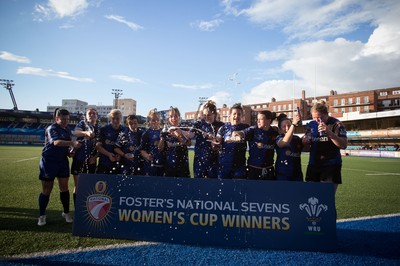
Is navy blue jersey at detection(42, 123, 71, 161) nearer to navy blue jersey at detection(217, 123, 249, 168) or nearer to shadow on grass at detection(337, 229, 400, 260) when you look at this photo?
navy blue jersey at detection(217, 123, 249, 168)

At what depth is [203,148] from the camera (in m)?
4.91

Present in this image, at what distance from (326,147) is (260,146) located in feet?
3.99

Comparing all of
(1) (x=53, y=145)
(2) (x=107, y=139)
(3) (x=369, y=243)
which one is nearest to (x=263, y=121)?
(3) (x=369, y=243)

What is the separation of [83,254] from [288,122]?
4.07 metres

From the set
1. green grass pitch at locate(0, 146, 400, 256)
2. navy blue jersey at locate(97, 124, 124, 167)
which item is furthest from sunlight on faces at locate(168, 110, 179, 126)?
green grass pitch at locate(0, 146, 400, 256)

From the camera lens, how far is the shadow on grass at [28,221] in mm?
4285

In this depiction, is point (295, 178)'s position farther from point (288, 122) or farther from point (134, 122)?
point (134, 122)

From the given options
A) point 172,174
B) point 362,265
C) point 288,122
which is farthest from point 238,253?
point 288,122

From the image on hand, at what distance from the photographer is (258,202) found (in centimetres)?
361

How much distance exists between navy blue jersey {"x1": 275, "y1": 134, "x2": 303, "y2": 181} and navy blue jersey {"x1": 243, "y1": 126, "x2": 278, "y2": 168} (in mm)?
146

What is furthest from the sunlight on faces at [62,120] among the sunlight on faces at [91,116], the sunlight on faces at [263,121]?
the sunlight on faces at [263,121]

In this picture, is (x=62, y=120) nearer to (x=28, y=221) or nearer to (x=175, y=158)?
(x=28, y=221)

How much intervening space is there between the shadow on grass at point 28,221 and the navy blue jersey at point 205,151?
2.69 meters

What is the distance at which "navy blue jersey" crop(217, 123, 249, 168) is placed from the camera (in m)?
4.48
